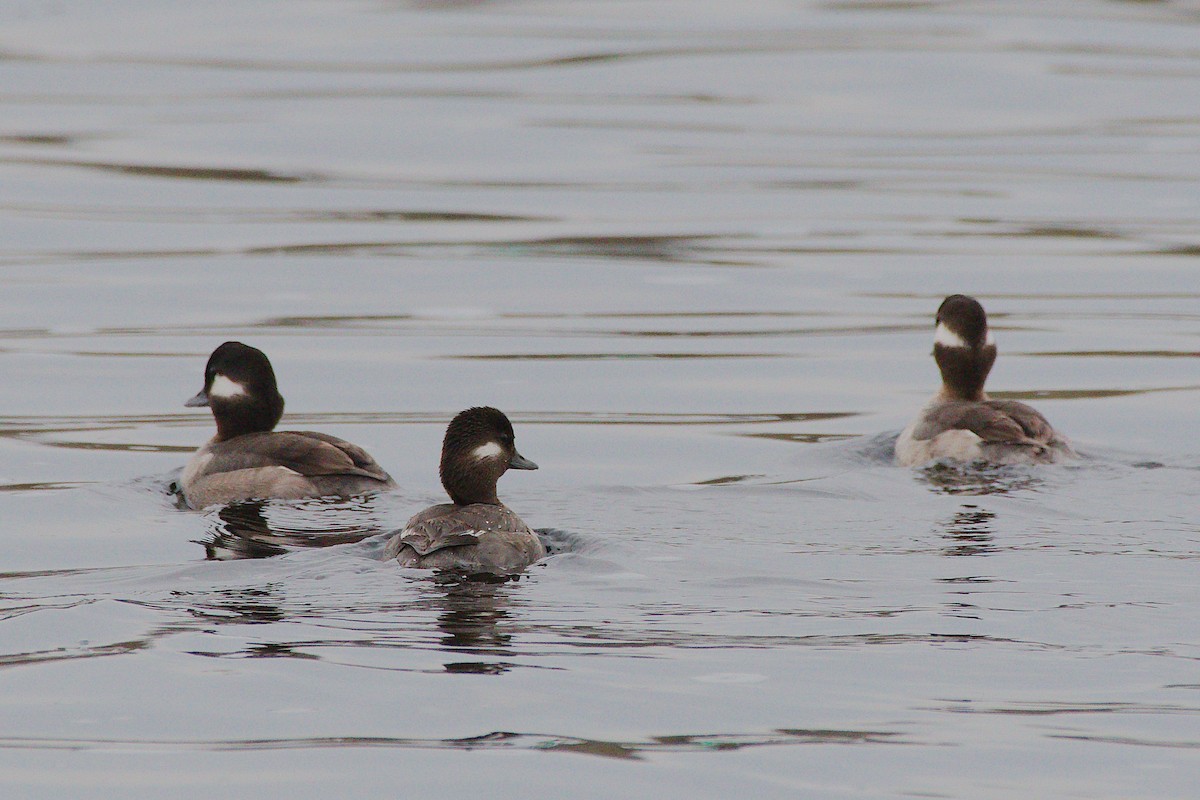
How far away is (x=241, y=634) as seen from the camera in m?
7.78

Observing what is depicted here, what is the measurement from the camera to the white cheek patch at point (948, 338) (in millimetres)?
13125

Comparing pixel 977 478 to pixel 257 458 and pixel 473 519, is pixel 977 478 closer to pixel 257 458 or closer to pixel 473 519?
pixel 473 519

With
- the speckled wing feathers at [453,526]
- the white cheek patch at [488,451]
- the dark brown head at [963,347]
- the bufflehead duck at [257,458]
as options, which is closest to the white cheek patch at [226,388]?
the bufflehead duck at [257,458]

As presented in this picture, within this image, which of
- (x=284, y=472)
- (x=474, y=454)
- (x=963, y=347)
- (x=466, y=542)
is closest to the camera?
(x=466, y=542)

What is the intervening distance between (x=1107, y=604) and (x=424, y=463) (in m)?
5.50

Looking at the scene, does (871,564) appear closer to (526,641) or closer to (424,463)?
(526,641)

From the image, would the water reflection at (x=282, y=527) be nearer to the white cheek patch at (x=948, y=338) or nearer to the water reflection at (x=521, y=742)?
the water reflection at (x=521, y=742)

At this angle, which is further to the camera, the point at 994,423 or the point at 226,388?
the point at 226,388

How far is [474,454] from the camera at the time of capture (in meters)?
9.72

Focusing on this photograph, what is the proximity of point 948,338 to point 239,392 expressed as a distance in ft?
15.2

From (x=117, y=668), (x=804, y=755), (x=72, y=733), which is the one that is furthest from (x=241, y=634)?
(x=804, y=755)

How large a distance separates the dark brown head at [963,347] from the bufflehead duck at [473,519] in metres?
4.20

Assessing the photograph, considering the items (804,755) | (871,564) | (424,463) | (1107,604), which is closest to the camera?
(804,755)

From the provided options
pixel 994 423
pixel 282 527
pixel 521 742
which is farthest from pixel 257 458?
pixel 521 742
